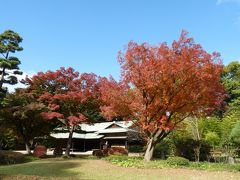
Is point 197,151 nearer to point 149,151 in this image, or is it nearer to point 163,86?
point 149,151

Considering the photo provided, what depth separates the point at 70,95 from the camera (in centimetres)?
2588

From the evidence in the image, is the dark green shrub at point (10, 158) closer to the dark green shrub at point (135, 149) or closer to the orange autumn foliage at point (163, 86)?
the orange autumn foliage at point (163, 86)

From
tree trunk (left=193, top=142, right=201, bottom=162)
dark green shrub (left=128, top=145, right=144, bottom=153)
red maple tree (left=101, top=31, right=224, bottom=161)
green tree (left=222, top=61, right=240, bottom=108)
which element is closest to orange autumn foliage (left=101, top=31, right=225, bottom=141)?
red maple tree (left=101, top=31, right=224, bottom=161)

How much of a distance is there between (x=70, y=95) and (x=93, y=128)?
883 inches

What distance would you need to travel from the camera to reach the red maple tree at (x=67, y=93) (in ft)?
85.6

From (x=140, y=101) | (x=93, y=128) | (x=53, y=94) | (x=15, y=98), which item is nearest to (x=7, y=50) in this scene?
(x=15, y=98)

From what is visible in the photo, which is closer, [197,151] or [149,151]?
[149,151]

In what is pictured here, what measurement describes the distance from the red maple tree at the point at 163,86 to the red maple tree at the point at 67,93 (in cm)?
425

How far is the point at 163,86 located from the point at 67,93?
9.48 metres

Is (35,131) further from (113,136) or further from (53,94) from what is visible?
(113,136)

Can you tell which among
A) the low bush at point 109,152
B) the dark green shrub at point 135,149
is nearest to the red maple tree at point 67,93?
the low bush at point 109,152

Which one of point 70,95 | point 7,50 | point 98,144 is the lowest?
point 98,144

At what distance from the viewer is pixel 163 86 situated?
2027 centimetres

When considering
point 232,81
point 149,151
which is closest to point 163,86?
point 149,151
